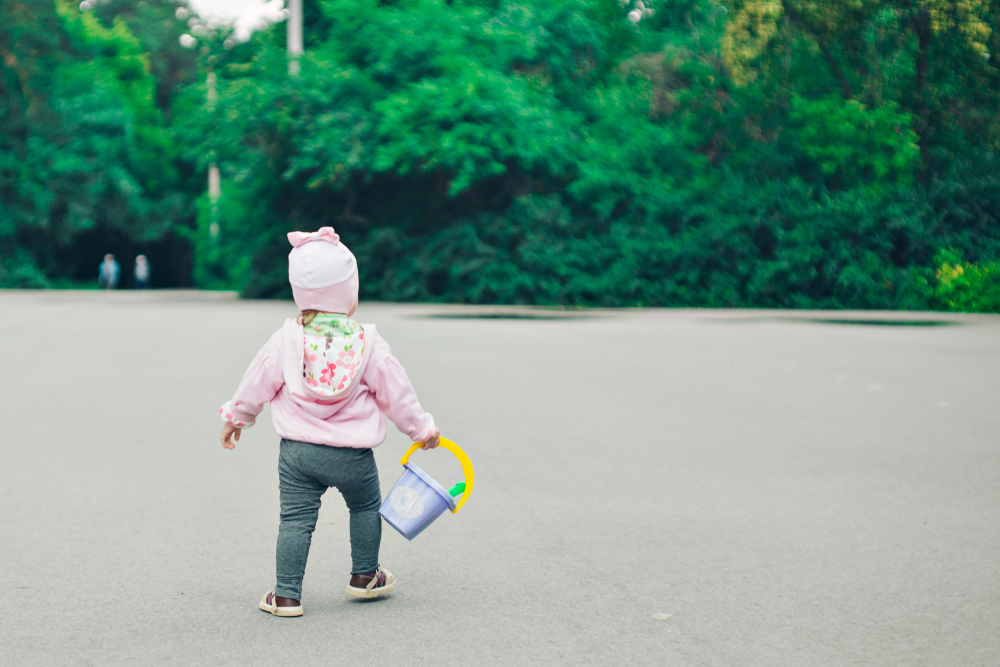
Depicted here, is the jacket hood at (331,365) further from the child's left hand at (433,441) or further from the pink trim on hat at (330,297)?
the child's left hand at (433,441)

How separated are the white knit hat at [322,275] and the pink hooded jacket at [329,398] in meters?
0.12

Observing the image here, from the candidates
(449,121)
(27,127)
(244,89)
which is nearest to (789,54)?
(449,121)

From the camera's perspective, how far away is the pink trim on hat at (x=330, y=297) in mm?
3930

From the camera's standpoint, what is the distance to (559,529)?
5.31m

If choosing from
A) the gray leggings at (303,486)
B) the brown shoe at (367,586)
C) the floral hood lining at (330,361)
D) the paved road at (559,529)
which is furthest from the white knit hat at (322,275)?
the paved road at (559,529)

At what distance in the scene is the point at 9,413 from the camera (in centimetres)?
899

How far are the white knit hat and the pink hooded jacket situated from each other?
0.39ft

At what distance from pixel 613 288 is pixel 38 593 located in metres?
24.1

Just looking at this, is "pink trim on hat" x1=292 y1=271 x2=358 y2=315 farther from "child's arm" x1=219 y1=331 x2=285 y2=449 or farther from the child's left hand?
the child's left hand

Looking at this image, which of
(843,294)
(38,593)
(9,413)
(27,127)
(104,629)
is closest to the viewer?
(104,629)

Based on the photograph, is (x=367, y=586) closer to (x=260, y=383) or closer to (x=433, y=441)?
(x=433, y=441)

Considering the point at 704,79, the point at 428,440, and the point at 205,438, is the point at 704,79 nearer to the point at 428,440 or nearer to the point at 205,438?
the point at 205,438

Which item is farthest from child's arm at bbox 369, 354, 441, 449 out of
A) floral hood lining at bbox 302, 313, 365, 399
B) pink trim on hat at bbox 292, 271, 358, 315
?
pink trim on hat at bbox 292, 271, 358, 315

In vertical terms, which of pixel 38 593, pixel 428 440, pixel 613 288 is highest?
pixel 428 440
